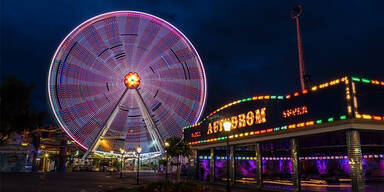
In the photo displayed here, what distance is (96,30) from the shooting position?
121 ft

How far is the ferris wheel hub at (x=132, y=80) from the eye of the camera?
42.3m

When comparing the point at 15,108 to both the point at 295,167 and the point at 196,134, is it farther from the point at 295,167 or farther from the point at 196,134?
the point at 196,134

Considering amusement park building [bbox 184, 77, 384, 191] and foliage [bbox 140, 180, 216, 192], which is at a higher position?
amusement park building [bbox 184, 77, 384, 191]

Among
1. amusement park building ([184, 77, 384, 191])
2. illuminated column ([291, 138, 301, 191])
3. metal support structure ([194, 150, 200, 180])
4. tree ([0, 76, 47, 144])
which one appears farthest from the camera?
metal support structure ([194, 150, 200, 180])

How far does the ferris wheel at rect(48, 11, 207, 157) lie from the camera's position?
36.5 m

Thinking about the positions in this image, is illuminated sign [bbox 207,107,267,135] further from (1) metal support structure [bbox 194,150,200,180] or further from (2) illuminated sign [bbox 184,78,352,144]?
(1) metal support structure [bbox 194,150,200,180]

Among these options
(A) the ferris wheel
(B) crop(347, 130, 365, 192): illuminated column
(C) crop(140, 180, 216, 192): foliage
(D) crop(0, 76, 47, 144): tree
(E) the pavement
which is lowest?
(E) the pavement

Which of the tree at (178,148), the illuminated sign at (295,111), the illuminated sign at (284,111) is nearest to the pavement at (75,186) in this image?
the illuminated sign at (284,111)

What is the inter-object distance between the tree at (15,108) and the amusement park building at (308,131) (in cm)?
1034

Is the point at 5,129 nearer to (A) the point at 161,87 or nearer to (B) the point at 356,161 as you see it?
(B) the point at 356,161

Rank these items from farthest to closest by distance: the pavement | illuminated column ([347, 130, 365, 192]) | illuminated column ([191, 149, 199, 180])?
1. illuminated column ([191, 149, 199, 180])
2. the pavement
3. illuminated column ([347, 130, 365, 192])

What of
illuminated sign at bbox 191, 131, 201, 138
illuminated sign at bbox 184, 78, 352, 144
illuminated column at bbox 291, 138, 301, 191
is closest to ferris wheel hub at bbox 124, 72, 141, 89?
illuminated sign at bbox 191, 131, 201, 138

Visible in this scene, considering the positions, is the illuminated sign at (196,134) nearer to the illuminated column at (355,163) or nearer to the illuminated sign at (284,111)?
the illuminated sign at (284,111)

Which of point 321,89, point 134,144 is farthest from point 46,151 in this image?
point 321,89
